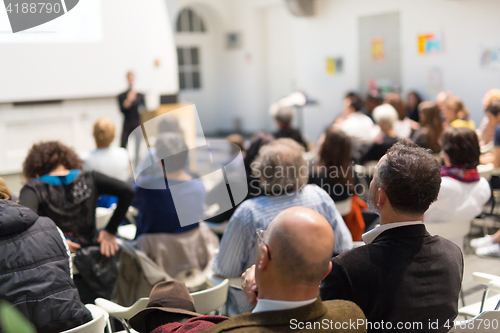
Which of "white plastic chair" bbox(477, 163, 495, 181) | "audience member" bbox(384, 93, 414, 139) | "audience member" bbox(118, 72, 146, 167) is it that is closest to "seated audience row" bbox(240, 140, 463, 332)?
"white plastic chair" bbox(477, 163, 495, 181)

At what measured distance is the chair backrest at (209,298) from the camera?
6.89 feet

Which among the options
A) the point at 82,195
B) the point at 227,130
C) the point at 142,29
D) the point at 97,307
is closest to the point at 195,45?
the point at 227,130

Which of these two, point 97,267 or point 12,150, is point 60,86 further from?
point 97,267

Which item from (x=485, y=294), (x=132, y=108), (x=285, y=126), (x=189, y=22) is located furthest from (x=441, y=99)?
(x=189, y=22)

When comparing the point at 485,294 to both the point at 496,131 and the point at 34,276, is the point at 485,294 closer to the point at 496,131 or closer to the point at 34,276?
the point at 34,276

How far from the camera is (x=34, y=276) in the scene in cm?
184

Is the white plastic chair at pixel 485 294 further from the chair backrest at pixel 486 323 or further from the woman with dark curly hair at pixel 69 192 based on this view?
the woman with dark curly hair at pixel 69 192

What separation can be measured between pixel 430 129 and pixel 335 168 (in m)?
2.20

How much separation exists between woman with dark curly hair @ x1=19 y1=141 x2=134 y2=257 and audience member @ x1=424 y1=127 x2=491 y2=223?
1866mm

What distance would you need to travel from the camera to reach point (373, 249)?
145 cm

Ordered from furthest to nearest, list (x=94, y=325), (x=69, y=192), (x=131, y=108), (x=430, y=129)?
(x=131, y=108), (x=430, y=129), (x=69, y=192), (x=94, y=325)

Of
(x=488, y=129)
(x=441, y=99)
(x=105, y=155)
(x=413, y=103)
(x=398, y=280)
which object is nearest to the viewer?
(x=398, y=280)

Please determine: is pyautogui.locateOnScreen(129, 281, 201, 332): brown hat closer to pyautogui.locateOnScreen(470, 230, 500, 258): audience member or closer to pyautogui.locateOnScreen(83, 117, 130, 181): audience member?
pyautogui.locateOnScreen(470, 230, 500, 258): audience member

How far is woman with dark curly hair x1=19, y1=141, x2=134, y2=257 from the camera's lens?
2586 millimetres
